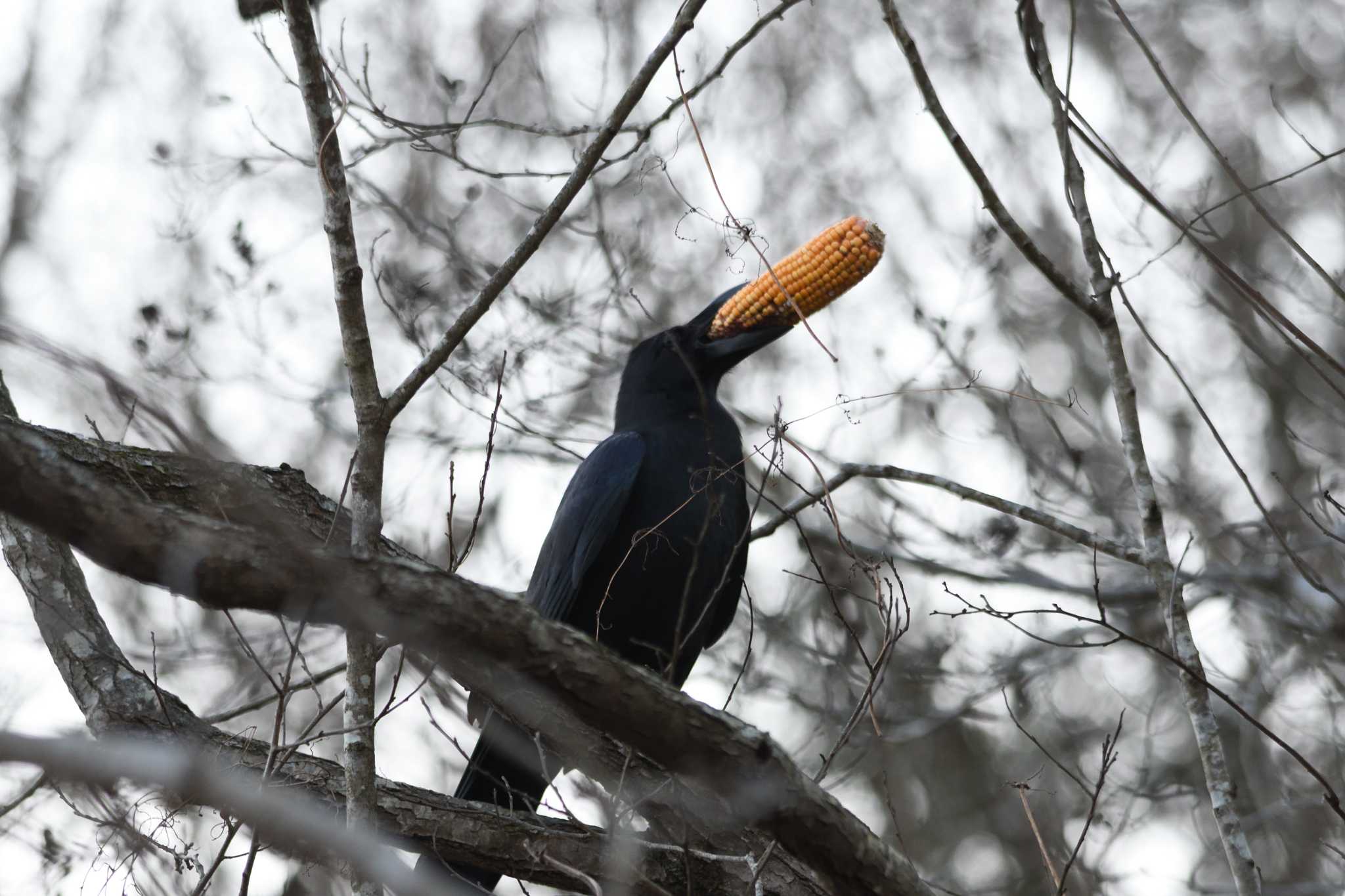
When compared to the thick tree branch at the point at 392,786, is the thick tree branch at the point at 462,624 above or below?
below

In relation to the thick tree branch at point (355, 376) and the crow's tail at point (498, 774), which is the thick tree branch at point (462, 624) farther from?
the crow's tail at point (498, 774)

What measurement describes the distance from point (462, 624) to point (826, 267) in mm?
2891

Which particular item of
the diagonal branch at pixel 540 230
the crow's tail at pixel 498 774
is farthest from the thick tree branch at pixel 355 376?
the crow's tail at pixel 498 774

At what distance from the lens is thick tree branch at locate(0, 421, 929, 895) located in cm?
148

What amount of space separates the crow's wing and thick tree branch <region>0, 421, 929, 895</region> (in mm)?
2175

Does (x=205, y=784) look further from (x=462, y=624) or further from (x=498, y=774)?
(x=498, y=774)

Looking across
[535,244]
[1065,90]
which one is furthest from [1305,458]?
[535,244]

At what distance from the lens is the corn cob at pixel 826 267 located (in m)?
4.32

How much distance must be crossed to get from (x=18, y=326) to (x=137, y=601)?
8.06 m

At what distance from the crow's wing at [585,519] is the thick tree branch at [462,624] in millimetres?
2175

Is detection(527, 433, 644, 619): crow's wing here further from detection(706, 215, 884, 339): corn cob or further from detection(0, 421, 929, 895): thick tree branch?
detection(0, 421, 929, 895): thick tree branch

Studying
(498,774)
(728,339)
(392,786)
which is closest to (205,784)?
(392,786)

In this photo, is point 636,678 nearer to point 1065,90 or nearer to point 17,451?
point 17,451

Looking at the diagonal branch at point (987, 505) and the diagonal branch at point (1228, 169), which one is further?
the diagonal branch at point (987, 505)
